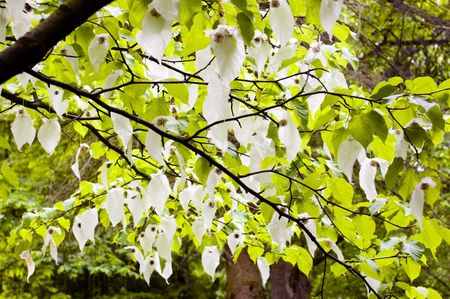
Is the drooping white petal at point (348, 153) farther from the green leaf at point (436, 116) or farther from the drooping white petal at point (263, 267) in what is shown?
the drooping white petal at point (263, 267)

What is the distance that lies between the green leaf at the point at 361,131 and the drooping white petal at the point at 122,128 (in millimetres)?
490

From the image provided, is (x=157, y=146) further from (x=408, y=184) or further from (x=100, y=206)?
(x=100, y=206)

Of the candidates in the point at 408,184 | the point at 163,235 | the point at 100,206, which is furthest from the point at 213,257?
the point at 408,184

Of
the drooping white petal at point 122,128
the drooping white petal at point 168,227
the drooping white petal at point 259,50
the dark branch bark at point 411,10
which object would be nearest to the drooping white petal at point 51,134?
the drooping white petal at point 122,128

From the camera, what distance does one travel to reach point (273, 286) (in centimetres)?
522

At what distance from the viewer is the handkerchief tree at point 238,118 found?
3.01 feet

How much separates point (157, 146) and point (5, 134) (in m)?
6.09

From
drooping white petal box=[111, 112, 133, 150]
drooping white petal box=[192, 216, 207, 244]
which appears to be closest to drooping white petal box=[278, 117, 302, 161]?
drooping white petal box=[111, 112, 133, 150]

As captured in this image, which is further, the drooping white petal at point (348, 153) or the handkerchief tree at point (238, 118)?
the drooping white petal at point (348, 153)

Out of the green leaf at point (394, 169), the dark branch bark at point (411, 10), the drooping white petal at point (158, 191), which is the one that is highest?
the dark branch bark at point (411, 10)

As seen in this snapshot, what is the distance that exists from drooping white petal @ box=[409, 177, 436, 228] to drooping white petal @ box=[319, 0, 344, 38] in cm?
32

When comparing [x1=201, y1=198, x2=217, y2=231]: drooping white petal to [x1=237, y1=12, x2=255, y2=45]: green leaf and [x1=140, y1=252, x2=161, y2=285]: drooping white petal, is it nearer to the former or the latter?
[x1=140, y1=252, x2=161, y2=285]: drooping white petal

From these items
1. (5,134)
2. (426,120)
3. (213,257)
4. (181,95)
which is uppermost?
(5,134)

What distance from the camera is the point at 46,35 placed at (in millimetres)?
903
